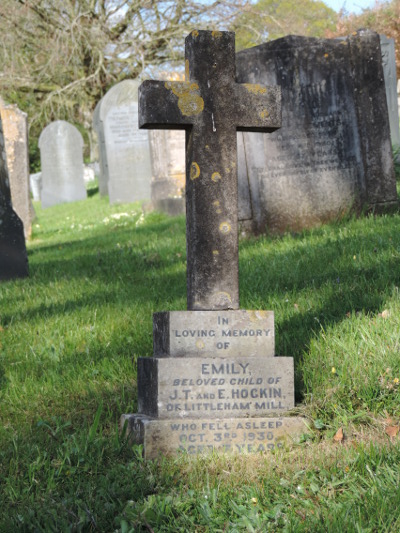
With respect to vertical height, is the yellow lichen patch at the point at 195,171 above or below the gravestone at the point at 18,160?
below

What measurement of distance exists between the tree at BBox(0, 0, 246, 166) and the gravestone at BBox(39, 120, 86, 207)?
205cm

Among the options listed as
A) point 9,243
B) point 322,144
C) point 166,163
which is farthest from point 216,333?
point 166,163

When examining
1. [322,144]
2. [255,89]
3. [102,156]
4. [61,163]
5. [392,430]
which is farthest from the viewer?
[61,163]

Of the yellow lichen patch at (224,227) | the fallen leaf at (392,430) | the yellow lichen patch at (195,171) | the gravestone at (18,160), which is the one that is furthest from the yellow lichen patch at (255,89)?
the gravestone at (18,160)

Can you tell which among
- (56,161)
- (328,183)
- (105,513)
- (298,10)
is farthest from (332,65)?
(298,10)

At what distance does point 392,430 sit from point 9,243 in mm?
4998

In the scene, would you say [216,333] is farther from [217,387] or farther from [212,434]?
[212,434]

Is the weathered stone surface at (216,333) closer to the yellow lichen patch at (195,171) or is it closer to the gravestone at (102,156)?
the yellow lichen patch at (195,171)

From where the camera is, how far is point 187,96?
3059 mm

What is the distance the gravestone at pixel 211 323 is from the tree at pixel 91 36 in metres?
19.9

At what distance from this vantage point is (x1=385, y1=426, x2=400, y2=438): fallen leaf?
2.74 meters

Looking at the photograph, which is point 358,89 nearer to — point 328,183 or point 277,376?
point 328,183

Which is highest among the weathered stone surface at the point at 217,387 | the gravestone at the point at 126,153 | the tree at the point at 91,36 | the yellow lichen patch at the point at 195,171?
the tree at the point at 91,36

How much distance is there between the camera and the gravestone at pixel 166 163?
1264cm
